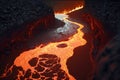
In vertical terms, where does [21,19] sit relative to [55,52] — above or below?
above

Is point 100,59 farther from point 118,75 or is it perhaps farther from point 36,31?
point 36,31

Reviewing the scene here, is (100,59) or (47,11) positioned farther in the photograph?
(47,11)

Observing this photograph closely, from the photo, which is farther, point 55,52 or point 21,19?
point 21,19

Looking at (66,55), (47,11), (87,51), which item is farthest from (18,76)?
(47,11)

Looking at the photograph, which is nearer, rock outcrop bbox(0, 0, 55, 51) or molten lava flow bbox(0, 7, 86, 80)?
molten lava flow bbox(0, 7, 86, 80)

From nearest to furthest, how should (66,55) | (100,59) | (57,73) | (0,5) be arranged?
1. (100,59)
2. (57,73)
3. (66,55)
4. (0,5)

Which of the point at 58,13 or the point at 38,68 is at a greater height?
the point at 58,13

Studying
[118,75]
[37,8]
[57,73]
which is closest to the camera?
[118,75]

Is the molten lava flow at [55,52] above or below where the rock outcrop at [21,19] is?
below

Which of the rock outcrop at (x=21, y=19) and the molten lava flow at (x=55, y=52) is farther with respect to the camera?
the rock outcrop at (x=21, y=19)

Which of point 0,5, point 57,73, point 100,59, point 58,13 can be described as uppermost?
point 58,13

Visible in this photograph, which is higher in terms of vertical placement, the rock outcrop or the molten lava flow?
the rock outcrop
